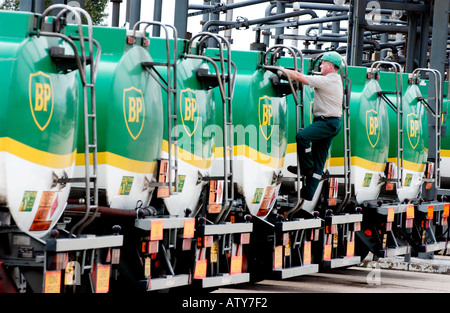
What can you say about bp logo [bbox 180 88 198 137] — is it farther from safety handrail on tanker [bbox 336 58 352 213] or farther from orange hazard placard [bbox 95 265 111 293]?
safety handrail on tanker [bbox 336 58 352 213]

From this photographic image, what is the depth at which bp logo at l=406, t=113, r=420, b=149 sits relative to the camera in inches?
475

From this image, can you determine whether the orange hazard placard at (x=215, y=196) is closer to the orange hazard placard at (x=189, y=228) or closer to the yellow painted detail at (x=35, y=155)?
the orange hazard placard at (x=189, y=228)

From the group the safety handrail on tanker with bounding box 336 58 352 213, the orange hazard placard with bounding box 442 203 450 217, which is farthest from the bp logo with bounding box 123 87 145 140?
the orange hazard placard with bounding box 442 203 450 217

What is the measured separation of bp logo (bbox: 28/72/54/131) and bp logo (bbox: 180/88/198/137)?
1868 mm

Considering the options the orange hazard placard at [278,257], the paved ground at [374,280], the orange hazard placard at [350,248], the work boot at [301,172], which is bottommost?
the paved ground at [374,280]

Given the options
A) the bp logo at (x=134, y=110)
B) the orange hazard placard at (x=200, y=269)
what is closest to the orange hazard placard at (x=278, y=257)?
the orange hazard placard at (x=200, y=269)

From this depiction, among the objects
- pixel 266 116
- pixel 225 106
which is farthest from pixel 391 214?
pixel 225 106

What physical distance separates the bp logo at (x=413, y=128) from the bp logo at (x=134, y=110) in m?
5.67

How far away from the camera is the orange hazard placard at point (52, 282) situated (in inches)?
234

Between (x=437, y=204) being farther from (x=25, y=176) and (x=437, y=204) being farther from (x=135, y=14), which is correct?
(x=25, y=176)
